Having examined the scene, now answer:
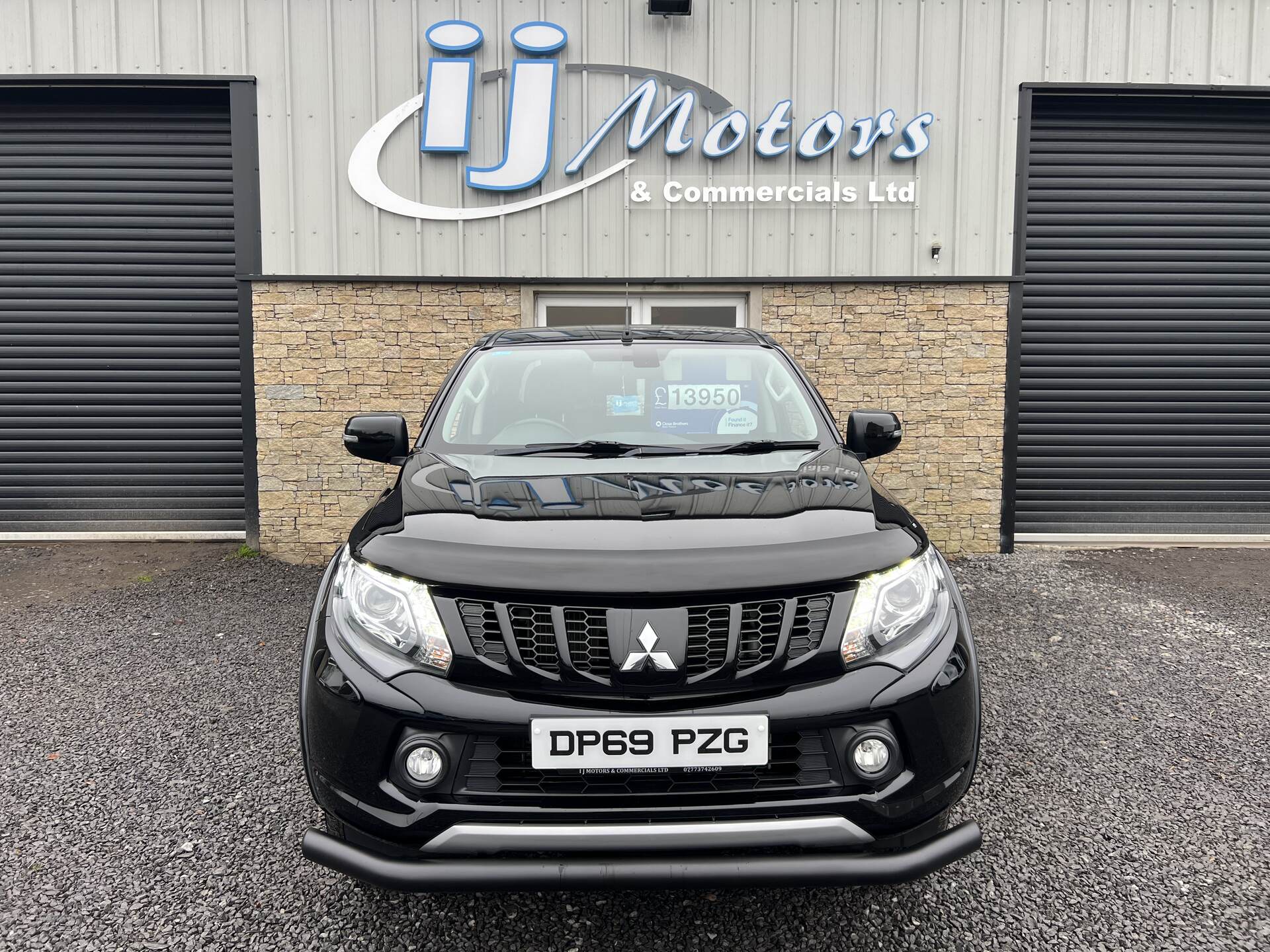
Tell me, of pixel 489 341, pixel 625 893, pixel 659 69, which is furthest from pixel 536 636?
pixel 659 69

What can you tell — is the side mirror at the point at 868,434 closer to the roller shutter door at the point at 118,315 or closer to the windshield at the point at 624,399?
the windshield at the point at 624,399

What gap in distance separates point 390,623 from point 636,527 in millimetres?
626

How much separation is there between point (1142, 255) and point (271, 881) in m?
7.89

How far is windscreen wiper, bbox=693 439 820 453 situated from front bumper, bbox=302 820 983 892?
4.26 feet

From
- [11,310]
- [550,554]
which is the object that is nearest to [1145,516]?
[550,554]

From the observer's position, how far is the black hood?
1.75 metres

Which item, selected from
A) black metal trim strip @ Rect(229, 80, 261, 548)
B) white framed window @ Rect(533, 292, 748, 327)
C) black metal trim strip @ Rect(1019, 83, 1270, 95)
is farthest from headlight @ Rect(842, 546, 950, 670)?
black metal trim strip @ Rect(1019, 83, 1270, 95)

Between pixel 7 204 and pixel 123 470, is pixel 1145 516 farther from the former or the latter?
pixel 7 204

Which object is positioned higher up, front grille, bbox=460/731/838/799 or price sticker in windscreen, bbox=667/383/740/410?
price sticker in windscreen, bbox=667/383/740/410

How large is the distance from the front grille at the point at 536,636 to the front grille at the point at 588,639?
0.12ft

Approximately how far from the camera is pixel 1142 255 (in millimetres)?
6812

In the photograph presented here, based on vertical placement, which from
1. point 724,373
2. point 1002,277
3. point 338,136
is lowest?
point 724,373

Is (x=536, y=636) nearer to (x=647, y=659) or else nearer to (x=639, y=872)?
(x=647, y=659)

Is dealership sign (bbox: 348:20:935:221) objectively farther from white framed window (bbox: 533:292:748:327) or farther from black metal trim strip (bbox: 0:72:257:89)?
black metal trim strip (bbox: 0:72:257:89)
